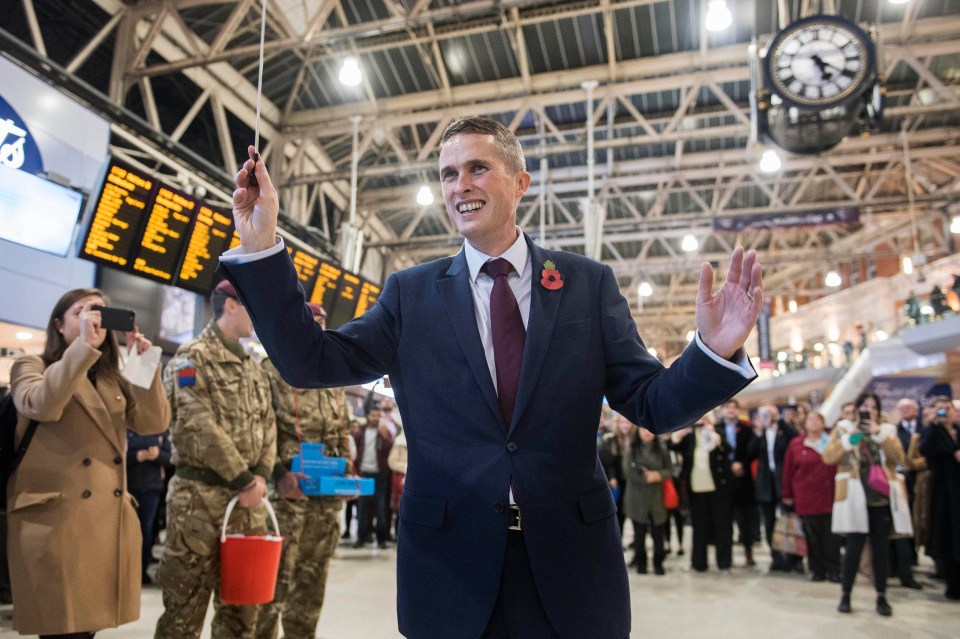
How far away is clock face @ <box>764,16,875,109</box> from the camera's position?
773 centimetres

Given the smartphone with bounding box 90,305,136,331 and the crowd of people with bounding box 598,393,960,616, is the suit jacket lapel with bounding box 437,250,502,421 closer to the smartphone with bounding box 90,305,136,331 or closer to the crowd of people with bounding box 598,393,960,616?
the smartphone with bounding box 90,305,136,331

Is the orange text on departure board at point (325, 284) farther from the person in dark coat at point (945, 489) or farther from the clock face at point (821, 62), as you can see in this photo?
the person in dark coat at point (945, 489)

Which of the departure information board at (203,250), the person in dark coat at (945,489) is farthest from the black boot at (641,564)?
the departure information board at (203,250)

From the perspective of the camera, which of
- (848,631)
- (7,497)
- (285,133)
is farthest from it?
(285,133)

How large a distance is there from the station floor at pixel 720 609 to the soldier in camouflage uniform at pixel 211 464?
1.61 m

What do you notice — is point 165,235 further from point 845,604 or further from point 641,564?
point 845,604

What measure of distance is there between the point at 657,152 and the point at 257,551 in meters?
16.1

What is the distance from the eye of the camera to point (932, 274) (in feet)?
79.9

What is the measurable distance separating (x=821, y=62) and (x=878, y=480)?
4.82 m

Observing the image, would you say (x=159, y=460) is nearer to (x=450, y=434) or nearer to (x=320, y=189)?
(x=450, y=434)

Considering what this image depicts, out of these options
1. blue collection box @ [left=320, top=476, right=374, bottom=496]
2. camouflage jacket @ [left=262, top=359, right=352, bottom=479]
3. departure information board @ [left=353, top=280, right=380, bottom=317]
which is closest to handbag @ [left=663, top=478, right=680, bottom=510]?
departure information board @ [left=353, top=280, right=380, bottom=317]

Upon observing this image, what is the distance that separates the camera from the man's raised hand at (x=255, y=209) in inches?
50.8

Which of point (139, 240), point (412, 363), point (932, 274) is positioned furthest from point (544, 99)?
point (932, 274)

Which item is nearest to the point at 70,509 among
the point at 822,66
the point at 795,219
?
the point at 822,66
